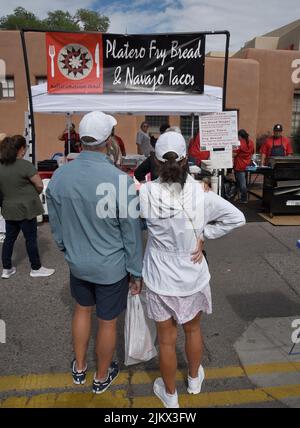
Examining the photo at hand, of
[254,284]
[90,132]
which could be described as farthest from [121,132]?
[90,132]

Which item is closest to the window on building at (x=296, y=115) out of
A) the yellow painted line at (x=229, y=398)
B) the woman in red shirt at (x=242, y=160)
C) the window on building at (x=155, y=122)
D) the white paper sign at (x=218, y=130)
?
the window on building at (x=155, y=122)

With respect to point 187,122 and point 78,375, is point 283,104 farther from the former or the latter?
point 78,375

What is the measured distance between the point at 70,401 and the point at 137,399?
45 cm

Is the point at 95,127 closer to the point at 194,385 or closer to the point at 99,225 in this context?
the point at 99,225

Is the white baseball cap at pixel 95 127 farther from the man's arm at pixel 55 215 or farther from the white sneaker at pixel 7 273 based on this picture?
the white sneaker at pixel 7 273

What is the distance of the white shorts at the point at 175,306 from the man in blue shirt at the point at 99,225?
0.63 ft

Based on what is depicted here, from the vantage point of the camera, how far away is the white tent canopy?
6.68 m

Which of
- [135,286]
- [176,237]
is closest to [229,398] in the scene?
[135,286]

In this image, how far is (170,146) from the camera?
2.20 metres

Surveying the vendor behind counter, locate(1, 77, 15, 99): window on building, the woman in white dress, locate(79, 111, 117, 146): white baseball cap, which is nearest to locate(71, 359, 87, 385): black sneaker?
the woman in white dress

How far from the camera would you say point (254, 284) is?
4324 mm

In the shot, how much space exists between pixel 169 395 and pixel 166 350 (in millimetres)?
349

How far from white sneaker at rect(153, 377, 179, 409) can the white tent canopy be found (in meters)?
4.92

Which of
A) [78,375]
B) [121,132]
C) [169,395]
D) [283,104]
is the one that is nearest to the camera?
[169,395]
